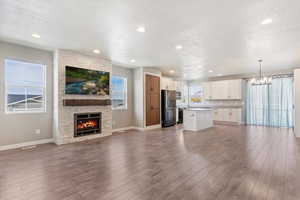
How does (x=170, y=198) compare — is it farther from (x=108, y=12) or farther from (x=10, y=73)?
(x=10, y=73)

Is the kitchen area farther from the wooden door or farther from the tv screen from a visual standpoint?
the tv screen

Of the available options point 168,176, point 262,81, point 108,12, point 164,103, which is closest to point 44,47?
point 108,12

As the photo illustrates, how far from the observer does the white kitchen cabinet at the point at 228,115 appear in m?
8.66

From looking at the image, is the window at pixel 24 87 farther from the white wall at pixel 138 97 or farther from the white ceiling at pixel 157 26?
the white wall at pixel 138 97

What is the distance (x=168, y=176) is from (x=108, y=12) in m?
2.99

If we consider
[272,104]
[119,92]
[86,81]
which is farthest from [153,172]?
[272,104]

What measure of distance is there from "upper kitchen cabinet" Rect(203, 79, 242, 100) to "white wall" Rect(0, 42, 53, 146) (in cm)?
820

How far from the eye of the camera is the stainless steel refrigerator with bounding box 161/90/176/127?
8062mm

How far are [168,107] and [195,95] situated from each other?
3.42m

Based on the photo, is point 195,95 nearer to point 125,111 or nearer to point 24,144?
point 125,111

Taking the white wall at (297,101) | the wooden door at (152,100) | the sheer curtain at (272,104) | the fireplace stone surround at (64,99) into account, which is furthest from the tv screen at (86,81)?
the sheer curtain at (272,104)

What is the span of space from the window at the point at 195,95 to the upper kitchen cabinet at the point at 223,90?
0.61 m

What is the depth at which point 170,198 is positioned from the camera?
2.09 metres

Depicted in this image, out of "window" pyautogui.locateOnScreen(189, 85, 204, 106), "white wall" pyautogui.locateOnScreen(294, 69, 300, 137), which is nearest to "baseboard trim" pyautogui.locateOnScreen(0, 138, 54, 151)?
"white wall" pyautogui.locateOnScreen(294, 69, 300, 137)
